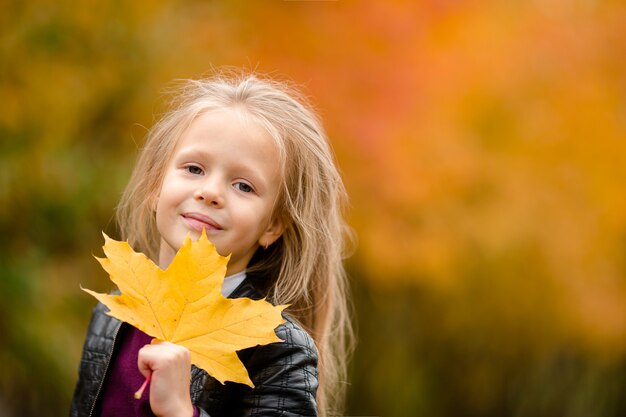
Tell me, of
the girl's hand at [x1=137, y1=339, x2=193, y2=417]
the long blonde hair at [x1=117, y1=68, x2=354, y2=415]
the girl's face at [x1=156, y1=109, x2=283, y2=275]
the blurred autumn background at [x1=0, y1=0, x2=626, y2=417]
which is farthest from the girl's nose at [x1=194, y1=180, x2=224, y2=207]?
the blurred autumn background at [x1=0, y1=0, x2=626, y2=417]

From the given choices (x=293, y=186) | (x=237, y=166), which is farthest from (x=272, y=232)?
(x=237, y=166)

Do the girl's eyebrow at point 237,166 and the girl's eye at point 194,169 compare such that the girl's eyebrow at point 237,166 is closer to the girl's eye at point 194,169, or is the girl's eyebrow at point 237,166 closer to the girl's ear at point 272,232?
the girl's eye at point 194,169

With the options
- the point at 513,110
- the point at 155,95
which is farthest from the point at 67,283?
the point at 513,110

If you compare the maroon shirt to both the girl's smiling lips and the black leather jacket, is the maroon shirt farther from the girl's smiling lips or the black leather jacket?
the girl's smiling lips

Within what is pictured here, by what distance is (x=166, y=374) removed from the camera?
46.7 inches

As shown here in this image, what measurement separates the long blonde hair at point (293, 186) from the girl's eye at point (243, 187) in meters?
0.09

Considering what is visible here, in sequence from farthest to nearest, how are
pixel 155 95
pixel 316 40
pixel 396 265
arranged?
pixel 396 265 < pixel 316 40 < pixel 155 95

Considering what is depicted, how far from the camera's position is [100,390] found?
5.01 ft

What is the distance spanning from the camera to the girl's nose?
1.40 metres

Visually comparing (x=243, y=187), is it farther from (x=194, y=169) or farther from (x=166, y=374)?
(x=166, y=374)

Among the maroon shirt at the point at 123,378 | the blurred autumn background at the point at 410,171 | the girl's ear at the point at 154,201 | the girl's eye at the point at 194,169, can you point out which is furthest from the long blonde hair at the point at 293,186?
the blurred autumn background at the point at 410,171

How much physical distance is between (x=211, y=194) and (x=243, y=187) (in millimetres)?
80

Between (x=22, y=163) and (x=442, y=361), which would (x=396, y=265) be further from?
(x=22, y=163)

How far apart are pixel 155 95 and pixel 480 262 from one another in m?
1.83
